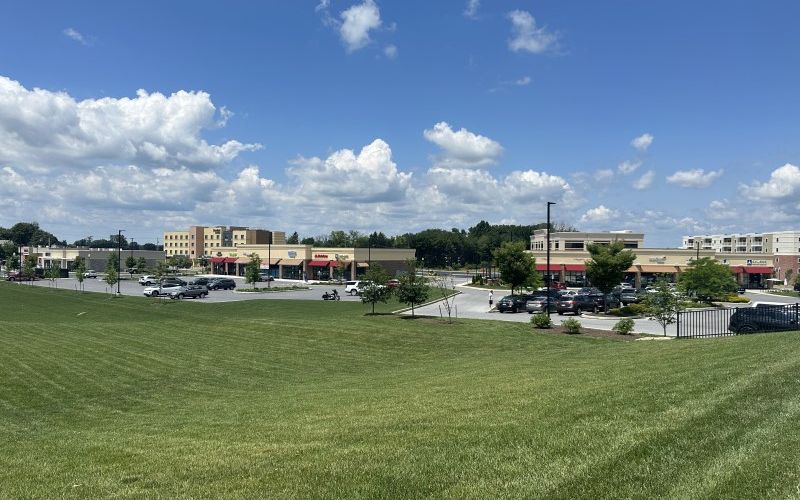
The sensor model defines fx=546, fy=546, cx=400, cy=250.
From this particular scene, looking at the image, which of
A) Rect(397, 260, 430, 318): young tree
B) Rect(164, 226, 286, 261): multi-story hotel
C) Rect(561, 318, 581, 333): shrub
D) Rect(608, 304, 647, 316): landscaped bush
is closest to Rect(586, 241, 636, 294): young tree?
Rect(608, 304, 647, 316): landscaped bush

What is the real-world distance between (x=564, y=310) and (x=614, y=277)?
4712 mm

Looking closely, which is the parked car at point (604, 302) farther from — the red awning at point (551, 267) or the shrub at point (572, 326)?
the red awning at point (551, 267)

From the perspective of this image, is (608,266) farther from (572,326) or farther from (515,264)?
(572,326)

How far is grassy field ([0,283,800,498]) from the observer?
5.98 metres

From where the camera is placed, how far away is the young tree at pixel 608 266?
1646 inches

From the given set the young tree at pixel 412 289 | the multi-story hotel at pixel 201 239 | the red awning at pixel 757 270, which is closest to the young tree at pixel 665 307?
the young tree at pixel 412 289

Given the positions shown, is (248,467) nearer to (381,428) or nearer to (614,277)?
(381,428)

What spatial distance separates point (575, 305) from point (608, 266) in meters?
3.89

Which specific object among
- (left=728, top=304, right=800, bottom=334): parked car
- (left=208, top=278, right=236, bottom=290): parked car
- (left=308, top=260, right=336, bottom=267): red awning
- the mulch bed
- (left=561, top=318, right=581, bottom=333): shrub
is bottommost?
(left=208, top=278, right=236, bottom=290): parked car

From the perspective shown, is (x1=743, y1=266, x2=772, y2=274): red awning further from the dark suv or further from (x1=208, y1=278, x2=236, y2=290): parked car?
(x1=208, y1=278, x2=236, y2=290): parked car

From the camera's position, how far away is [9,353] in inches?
872

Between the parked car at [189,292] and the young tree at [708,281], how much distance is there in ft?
156

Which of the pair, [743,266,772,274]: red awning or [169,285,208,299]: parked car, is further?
[743,266,772,274]: red awning

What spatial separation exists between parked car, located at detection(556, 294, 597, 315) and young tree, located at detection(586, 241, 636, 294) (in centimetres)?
156
